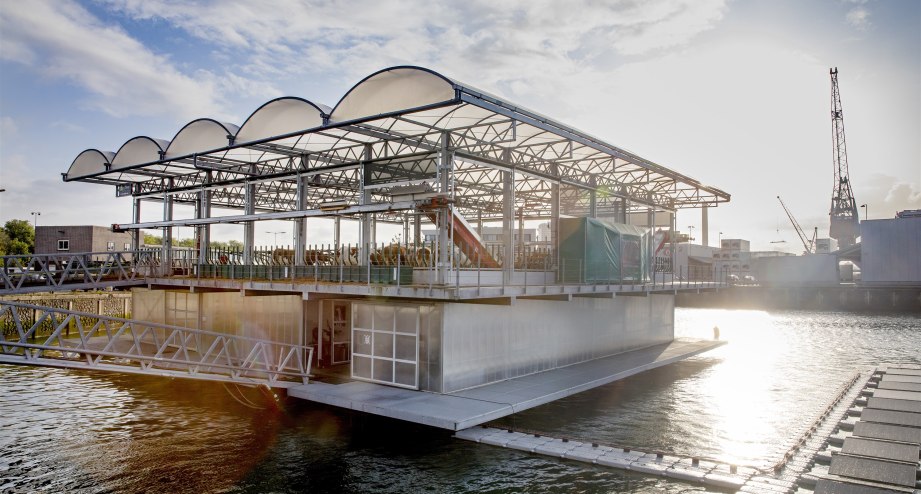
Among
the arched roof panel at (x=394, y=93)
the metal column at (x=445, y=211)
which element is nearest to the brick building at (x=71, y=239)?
the arched roof panel at (x=394, y=93)

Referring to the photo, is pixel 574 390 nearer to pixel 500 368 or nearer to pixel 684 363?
pixel 500 368

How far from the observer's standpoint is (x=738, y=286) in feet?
300

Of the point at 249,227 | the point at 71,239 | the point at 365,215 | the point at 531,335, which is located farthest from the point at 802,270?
the point at 71,239

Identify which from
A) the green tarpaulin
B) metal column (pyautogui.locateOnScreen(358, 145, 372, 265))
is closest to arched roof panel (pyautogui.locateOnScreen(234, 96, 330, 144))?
metal column (pyautogui.locateOnScreen(358, 145, 372, 265))

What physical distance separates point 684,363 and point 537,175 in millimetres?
14327

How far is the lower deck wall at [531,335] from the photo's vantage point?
21.9 m

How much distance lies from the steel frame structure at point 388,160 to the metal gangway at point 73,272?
6.50 ft

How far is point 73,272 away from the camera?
30.8m

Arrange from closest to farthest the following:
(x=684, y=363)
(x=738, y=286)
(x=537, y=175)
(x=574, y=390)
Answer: (x=574, y=390) → (x=537, y=175) → (x=684, y=363) → (x=738, y=286)

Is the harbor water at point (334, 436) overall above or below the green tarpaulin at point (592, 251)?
below

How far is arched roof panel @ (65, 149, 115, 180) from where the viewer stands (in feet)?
115

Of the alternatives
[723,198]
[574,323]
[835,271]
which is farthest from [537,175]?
[835,271]

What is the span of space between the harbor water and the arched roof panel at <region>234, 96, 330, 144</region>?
10919 millimetres

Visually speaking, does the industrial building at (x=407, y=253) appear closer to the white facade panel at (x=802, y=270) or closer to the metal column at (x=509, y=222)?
the metal column at (x=509, y=222)
